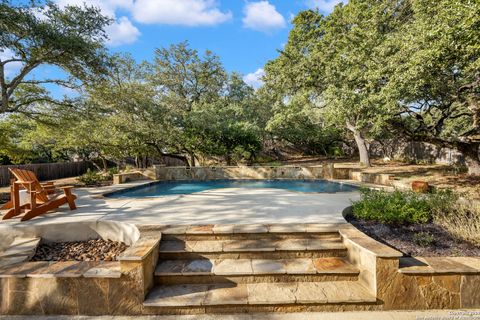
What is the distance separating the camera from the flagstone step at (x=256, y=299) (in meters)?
2.52

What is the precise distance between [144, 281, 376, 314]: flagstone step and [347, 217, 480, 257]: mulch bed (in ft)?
3.86

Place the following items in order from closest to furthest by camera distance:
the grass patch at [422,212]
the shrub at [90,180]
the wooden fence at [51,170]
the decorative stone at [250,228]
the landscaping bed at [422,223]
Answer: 1. the landscaping bed at [422,223]
2. the decorative stone at [250,228]
3. the grass patch at [422,212]
4. the shrub at [90,180]
5. the wooden fence at [51,170]

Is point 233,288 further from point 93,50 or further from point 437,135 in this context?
point 437,135

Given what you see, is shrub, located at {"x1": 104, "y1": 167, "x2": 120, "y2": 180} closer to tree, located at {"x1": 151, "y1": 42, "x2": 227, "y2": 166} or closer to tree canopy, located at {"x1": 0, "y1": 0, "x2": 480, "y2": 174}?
tree canopy, located at {"x1": 0, "y1": 0, "x2": 480, "y2": 174}

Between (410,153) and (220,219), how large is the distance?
17.0m

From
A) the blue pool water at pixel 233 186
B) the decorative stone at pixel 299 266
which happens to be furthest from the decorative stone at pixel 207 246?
the blue pool water at pixel 233 186

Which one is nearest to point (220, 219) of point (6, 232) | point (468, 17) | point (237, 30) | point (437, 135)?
point (6, 232)

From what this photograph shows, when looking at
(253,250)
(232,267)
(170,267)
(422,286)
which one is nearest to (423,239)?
(422,286)

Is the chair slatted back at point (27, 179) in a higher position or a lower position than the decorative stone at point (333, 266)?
higher

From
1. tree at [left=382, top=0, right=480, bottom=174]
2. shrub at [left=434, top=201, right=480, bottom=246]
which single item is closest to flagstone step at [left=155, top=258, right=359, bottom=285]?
shrub at [left=434, top=201, right=480, bottom=246]

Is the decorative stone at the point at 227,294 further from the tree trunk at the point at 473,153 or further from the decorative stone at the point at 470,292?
the tree trunk at the point at 473,153

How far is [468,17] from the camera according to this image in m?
4.64

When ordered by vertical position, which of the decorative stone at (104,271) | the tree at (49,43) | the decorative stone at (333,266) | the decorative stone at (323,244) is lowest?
the decorative stone at (333,266)

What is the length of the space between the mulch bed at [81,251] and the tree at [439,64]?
25.6 ft
